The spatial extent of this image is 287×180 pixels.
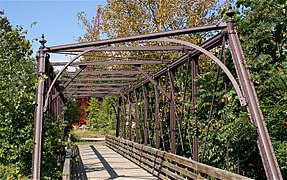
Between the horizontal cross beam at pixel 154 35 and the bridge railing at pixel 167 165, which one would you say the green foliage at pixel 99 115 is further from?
the horizontal cross beam at pixel 154 35

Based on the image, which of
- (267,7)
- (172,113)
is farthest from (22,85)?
(267,7)

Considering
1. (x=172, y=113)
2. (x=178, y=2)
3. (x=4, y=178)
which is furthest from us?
(x=178, y=2)

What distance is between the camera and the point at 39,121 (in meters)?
6.13

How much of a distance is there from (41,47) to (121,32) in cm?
1014

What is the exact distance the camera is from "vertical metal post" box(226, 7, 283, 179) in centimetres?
443

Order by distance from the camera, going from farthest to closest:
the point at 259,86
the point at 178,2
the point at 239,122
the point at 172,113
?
the point at 178,2 < the point at 172,113 < the point at 259,86 < the point at 239,122

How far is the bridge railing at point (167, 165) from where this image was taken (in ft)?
19.2

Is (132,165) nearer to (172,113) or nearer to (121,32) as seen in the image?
(172,113)

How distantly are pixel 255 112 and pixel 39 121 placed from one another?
323 cm

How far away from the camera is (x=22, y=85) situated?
6945 millimetres

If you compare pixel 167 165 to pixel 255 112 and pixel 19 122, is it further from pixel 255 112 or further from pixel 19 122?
pixel 255 112

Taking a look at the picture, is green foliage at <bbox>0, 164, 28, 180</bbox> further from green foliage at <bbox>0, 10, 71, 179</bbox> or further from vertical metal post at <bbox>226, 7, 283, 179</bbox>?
vertical metal post at <bbox>226, 7, 283, 179</bbox>

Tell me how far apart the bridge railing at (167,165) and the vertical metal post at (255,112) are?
318mm

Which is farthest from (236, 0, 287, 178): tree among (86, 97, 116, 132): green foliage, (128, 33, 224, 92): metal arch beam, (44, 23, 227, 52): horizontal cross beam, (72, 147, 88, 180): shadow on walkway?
(86, 97, 116, 132): green foliage
